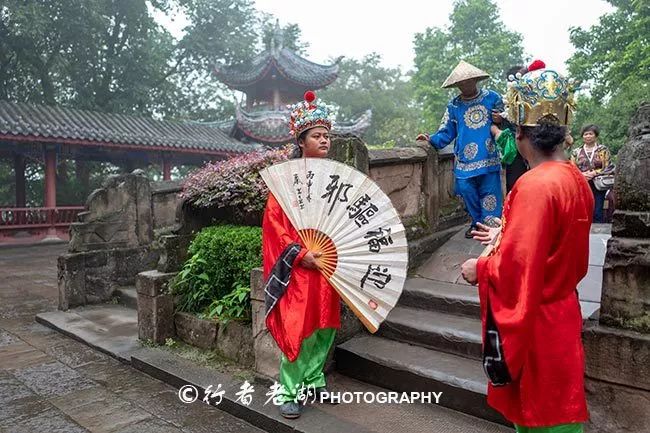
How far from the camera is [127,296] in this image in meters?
6.47

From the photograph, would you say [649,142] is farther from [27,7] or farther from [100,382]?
[27,7]

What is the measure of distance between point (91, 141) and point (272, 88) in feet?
28.0

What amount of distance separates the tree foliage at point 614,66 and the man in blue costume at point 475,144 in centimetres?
915

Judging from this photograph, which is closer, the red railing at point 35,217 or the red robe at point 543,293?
the red robe at point 543,293

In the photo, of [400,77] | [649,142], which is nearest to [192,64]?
[400,77]

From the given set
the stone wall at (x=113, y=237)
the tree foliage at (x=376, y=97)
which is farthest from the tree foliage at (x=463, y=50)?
the stone wall at (x=113, y=237)

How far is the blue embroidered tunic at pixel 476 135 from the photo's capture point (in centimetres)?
467

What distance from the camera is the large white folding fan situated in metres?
2.78

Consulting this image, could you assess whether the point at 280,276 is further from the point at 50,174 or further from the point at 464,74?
the point at 50,174

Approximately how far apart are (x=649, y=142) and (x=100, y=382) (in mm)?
4198

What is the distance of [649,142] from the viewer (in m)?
2.27

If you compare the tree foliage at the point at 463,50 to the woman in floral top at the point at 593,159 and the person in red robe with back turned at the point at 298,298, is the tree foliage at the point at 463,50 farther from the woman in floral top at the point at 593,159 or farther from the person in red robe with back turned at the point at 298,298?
the person in red robe with back turned at the point at 298,298

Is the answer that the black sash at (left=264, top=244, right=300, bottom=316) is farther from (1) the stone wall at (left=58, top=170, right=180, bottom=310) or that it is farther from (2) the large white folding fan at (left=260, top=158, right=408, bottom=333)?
(1) the stone wall at (left=58, top=170, right=180, bottom=310)

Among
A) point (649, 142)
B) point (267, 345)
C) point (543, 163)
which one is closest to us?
point (543, 163)
